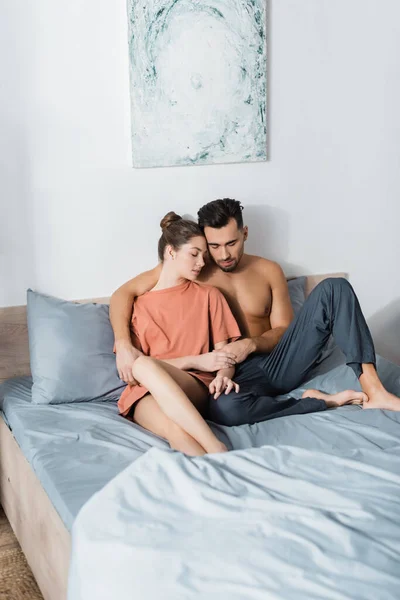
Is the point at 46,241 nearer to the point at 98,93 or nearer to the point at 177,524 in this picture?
the point at 98,93

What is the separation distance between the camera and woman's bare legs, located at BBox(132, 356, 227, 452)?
7.39ft

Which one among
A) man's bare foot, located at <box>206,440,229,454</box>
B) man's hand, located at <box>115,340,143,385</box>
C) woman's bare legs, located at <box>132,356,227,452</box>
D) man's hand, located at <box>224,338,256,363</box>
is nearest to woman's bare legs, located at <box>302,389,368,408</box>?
man's hand, located at <box>224,338,256,363</box>

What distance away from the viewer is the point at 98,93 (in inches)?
112

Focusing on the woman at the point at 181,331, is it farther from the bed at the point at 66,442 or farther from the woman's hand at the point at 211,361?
the bed at the point at 66,442

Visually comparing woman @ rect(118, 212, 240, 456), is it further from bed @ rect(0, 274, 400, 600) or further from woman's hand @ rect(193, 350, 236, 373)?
bed @ rect(0, 274, 400, 600)

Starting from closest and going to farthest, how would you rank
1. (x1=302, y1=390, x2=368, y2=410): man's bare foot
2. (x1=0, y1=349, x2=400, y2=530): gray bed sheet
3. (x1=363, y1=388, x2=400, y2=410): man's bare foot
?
(x1=0, y1=349, x2=400, y2=530): gray bed sheet
(x1=363, y1=388, x2=400, y2=410): man's bare foot
(x1=302, y1=390, x2=368, y2=410): man's bare foot

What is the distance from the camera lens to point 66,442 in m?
2.28

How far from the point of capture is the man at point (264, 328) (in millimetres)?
2535

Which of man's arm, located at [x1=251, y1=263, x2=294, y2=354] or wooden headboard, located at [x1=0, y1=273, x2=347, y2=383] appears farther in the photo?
man's arm, located at [x1=251, y1=263, x2=294, y2=354]

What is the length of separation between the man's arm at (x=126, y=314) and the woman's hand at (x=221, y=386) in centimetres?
27

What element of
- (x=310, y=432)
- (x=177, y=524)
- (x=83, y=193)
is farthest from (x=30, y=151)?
(x=177, y=524)

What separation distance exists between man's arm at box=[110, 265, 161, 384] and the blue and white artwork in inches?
17.7

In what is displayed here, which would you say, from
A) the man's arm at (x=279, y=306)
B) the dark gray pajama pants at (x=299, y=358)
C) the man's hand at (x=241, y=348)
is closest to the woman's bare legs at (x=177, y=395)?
the dark gray pajama pants at (x=299, y=358)

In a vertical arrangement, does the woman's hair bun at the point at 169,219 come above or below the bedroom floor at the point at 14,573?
above
